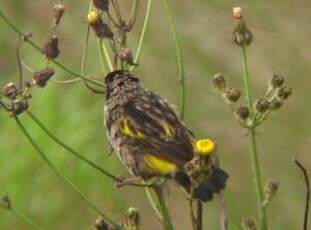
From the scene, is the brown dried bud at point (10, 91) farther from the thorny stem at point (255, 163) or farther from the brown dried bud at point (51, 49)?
the thorny stem at point (255, 163)

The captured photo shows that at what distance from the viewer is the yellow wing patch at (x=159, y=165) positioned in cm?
368

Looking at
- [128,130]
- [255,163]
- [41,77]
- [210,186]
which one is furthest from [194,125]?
[255,163]

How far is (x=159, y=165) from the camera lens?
372 cm

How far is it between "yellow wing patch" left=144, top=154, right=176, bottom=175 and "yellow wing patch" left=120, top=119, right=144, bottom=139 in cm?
6

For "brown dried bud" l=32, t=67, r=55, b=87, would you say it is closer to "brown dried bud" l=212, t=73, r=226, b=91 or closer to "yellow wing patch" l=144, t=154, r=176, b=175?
"yellow wing patch" l=144, t=154, r=176, b=175

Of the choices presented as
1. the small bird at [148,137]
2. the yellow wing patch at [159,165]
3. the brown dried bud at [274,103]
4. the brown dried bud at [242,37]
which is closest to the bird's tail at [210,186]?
the small bird at [148,137]

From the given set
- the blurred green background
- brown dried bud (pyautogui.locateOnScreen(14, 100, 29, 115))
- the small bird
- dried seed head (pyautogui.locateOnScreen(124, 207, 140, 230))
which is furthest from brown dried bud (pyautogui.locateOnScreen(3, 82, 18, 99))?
the blurred green background

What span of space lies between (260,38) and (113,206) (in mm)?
963

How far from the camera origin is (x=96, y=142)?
565cm

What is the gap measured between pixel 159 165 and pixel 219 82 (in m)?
0.30

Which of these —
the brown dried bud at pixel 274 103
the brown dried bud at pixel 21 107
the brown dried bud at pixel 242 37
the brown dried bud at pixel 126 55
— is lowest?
the brown dried bud at pixel 274 103

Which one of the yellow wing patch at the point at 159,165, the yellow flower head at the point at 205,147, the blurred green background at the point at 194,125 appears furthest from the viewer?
the blurred green background at the point at 194,125

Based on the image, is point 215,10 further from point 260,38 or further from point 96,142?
point 96,142

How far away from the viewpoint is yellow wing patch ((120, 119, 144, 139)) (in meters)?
3.71
